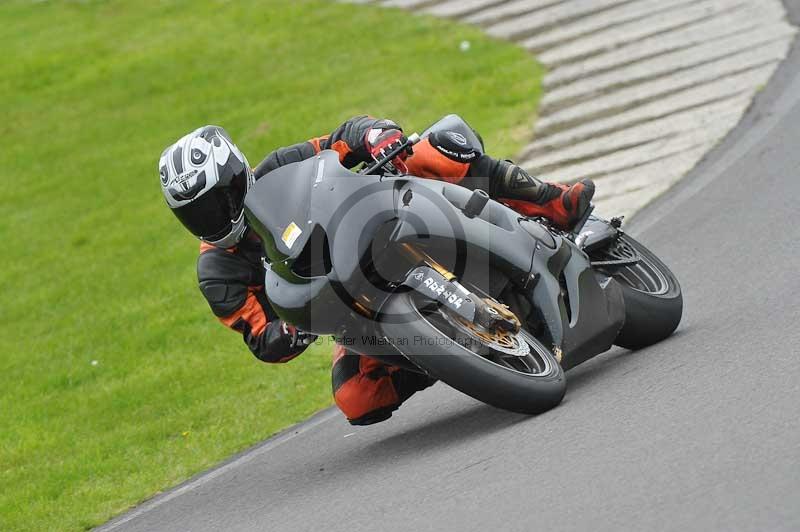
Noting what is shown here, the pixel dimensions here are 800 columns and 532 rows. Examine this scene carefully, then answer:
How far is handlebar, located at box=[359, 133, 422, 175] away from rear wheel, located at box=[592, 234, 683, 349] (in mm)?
1221

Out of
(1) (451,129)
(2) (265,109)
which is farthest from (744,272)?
(2) (265,109)

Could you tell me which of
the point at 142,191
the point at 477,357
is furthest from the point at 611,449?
the point at 142,191

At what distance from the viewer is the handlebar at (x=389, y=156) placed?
217 inches

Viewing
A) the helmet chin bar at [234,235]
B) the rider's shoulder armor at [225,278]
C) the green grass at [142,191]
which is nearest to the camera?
the helmet chin bar at [234,235]

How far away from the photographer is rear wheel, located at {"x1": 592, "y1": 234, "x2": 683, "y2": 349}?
620 cm

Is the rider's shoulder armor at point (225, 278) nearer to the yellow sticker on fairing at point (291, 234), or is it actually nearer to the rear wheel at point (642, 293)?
the yellow sticker on fairing at point (291, 234)

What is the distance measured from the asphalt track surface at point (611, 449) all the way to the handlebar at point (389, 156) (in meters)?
1.19

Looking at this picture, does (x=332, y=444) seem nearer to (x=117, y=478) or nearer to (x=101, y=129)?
(x=117, y=478)

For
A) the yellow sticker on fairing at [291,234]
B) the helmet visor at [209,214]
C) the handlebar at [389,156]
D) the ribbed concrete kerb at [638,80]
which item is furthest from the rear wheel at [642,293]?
the ribbed concrete kerb at [638,80]

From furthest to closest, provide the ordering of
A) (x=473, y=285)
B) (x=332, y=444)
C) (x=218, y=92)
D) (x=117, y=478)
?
(x=218, y=92) → (x=117, y=478) → (x=332, y=444) → (x=473, y=285)

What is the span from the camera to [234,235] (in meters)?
6.19

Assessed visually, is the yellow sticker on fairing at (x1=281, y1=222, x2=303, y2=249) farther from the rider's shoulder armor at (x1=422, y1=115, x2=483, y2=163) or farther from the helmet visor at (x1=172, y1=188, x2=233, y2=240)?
the rider's shoulder armor at (x1=422, y1=115, x2=483, y2=163)

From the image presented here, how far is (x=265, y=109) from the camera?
14.9m

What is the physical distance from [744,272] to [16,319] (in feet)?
21.1
